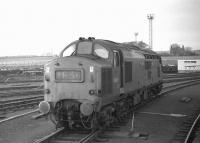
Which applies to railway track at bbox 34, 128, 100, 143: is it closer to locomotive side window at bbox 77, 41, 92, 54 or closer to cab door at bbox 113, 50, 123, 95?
cab door at bbox 113, 50, 123, 95

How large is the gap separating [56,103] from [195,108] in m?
9.99

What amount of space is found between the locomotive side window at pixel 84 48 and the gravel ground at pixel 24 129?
10.7 ft

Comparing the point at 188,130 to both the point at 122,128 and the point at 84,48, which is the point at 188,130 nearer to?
the point at 122,128

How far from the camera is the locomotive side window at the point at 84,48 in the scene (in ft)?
37.8

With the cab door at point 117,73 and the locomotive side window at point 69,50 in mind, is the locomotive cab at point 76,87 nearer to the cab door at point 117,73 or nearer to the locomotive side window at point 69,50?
the cab door at point 117,73

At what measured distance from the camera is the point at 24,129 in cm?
1144

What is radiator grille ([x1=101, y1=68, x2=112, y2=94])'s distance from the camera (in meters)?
10.5

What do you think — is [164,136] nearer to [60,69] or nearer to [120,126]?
[120,126]

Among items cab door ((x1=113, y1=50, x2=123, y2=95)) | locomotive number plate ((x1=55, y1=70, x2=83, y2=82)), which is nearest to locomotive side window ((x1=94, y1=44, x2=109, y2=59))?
cab door ((x1=113, y1=50, x2=123, y2=95))

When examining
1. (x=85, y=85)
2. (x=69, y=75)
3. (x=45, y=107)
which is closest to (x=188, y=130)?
(x=85, y=85)

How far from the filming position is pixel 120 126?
11.9 meters

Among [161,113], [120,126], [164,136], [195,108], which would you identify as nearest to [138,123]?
[120,126]

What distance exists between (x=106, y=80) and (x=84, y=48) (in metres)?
1.72

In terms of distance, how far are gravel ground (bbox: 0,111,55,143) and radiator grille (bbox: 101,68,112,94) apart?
2690mm
